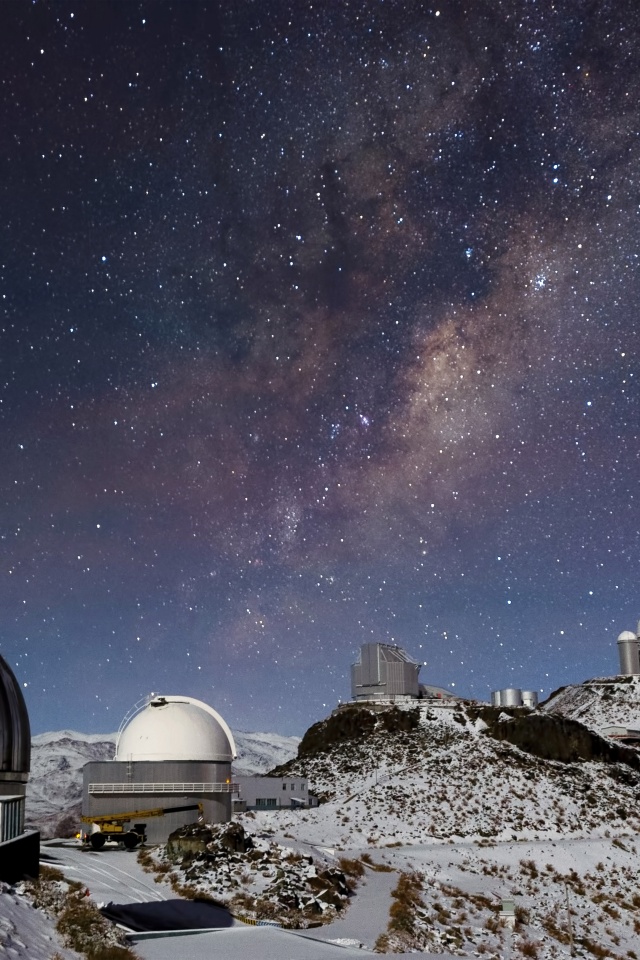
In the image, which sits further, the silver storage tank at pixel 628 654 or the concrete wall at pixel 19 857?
the silver storage tank at pixel 628 654

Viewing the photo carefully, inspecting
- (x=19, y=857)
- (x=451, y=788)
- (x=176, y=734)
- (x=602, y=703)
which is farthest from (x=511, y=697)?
(x=19, y=857)

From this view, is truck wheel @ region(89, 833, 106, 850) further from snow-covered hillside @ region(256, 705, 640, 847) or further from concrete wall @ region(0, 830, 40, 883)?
concrete wall @ region(0, 830, 40, 883)

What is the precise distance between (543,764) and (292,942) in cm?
5350

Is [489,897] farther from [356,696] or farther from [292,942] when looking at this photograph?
[356,696]

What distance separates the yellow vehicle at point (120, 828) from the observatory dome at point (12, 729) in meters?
25.5

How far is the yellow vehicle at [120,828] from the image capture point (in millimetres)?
37688

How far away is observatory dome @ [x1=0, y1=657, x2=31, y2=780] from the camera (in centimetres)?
1403

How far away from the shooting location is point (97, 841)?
37.3 metres

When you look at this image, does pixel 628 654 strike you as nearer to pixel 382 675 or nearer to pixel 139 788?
pixel 382 675

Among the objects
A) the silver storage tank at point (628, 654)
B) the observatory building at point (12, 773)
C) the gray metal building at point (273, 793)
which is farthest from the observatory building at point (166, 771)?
the silver storage tank at point (628, 654)

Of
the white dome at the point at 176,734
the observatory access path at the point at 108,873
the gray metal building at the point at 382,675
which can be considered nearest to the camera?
the observatory access path at the point at 108,873

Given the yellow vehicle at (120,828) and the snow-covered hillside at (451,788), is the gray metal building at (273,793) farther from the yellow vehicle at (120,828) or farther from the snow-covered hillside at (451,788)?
the yellow vehicle at (120,828)

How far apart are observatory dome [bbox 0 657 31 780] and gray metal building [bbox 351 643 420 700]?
235ft

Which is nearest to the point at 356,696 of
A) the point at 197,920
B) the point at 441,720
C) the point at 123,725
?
the point at 441,720
